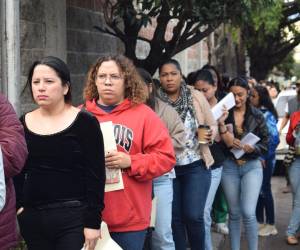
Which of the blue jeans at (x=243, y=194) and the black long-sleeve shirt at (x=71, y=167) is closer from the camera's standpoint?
the black long-sleeve shirt at (x=71, y=167)

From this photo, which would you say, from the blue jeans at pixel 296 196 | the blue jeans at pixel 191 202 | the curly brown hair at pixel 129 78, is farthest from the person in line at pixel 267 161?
the curly brown hair at pixel 129 78

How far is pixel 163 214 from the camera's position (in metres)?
5.24

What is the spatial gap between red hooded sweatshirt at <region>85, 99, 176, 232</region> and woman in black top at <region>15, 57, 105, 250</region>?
0.47 m

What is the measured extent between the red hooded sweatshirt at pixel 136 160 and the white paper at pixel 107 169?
0.04m

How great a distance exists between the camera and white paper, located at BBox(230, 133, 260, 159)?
6477mm

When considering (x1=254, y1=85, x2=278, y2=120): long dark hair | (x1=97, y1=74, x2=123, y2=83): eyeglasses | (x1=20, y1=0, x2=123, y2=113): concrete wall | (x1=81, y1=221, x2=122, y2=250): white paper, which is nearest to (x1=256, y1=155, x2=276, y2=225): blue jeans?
(x1=254, y1=85, x2=278, y2=120): long dark hair

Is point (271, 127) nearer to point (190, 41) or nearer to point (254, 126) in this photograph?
point (190, 41)

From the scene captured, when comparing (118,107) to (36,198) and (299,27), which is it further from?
(299,27)

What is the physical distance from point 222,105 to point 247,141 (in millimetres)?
437

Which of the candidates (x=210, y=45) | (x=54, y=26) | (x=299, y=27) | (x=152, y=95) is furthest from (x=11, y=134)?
(x=299, y=27)

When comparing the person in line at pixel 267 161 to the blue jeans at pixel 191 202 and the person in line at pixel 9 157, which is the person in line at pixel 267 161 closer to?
the blue jeans at pixel 191 202

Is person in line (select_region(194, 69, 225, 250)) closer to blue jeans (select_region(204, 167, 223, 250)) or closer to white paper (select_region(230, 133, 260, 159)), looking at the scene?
blue jeans (select_region(204, 167, 223, 250))

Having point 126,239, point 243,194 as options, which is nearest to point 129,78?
point 126,239

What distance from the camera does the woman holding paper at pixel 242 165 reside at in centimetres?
641
